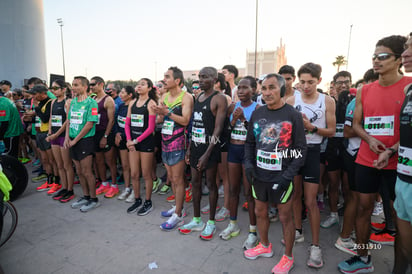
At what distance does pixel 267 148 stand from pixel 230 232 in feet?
4.97

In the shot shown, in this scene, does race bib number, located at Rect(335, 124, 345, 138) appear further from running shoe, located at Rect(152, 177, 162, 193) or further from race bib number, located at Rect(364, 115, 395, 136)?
running shoe, located at Rect(152, 177, 162, 193)

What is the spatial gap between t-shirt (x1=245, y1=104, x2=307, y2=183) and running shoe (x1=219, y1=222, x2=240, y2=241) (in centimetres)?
120

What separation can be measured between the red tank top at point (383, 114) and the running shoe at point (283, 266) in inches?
51.1

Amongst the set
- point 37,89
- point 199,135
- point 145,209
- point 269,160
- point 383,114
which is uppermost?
point 37,89

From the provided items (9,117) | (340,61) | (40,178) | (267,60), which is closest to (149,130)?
(40,178)

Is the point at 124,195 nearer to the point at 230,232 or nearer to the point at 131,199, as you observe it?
the point at 131,199

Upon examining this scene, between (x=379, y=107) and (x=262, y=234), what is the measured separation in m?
1.83

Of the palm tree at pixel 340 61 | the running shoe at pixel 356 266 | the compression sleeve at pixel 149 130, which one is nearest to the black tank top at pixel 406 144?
the running shoe at pixel 356 266

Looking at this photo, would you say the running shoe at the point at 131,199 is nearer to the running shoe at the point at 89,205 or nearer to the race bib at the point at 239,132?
the running shoe at the point at 89,205

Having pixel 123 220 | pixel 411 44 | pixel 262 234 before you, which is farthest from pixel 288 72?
pixel 123 220

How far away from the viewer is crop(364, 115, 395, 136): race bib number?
229 cm

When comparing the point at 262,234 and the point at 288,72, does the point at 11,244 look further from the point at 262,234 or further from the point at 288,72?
the point at 288,72

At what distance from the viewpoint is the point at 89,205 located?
4.34m

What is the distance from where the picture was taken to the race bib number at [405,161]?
5.98 feet
